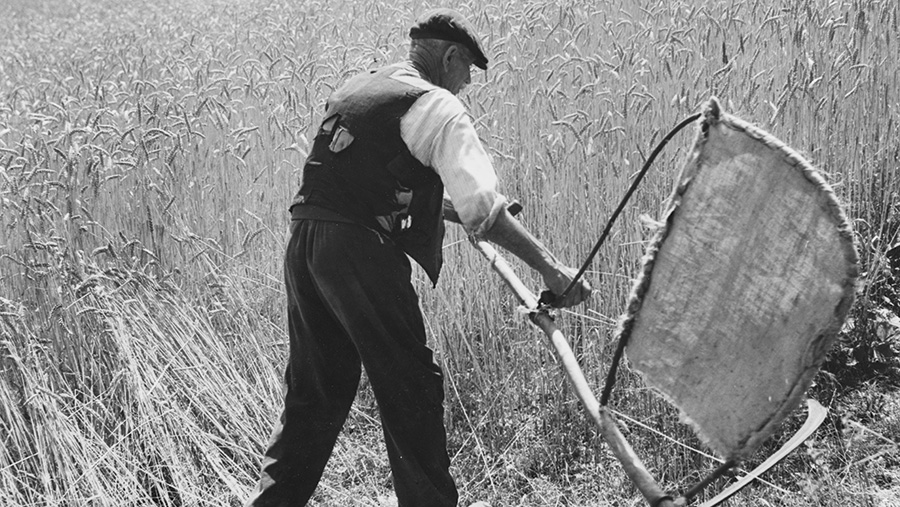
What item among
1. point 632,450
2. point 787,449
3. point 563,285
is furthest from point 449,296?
point 787,449

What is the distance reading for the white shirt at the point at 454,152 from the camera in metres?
2.24

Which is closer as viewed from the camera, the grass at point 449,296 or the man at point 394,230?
the man at point 394,230

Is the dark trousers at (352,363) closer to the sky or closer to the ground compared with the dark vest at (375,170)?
closer to the ground

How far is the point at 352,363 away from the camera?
108 inches

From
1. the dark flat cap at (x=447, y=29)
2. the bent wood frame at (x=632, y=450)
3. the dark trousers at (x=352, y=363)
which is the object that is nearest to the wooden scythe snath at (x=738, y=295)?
the bent wood frame at (x=632, y=450)

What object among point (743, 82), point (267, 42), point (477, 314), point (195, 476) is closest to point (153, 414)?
A: point (195, 476)

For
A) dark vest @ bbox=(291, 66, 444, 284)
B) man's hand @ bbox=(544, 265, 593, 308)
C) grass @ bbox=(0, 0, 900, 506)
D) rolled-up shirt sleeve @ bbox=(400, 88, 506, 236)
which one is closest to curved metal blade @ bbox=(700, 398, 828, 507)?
man's hand @ bbox=(544, 265, 593, 308)

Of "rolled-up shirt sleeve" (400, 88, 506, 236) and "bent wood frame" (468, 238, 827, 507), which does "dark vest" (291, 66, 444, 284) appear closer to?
"rolled-up shirt sleeve" (400, 88, 506, 236)

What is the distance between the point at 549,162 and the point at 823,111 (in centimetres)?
112

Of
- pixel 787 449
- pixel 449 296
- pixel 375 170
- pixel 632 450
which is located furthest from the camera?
pixel 449 296

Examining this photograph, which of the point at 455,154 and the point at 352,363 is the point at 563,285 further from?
the point at 352,363

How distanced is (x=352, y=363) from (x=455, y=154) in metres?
0.79

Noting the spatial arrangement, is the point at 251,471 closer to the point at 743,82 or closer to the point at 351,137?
the point at 351,137

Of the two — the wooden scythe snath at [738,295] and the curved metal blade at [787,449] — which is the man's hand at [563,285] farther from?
the curved metal blade at [787,449]
